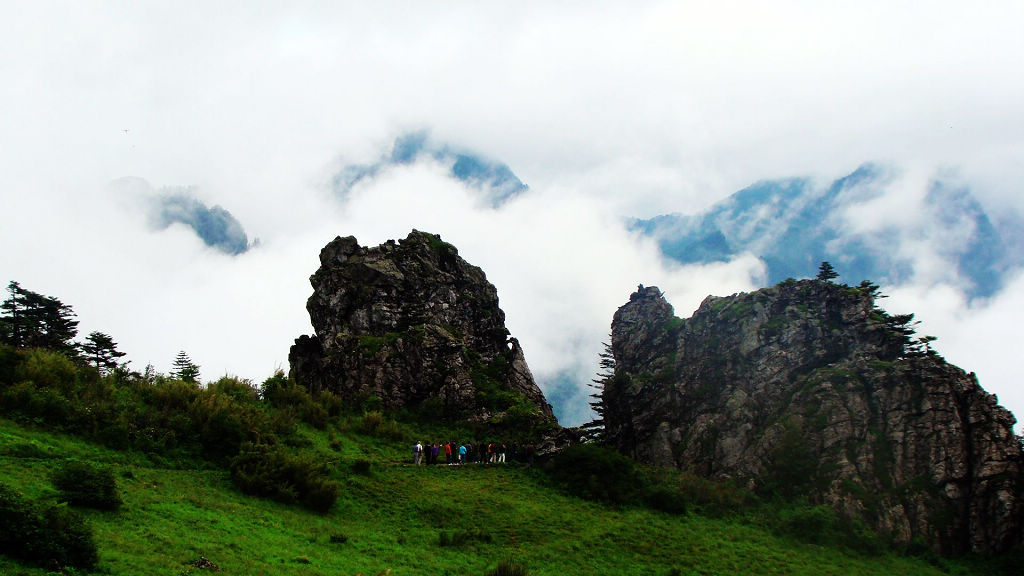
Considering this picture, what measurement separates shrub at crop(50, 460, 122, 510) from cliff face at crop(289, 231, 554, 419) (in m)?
34.0

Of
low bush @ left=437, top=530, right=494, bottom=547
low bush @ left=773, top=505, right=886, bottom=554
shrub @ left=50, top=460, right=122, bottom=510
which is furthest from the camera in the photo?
low bush @ left=773, top=505, right=886, bottom=554

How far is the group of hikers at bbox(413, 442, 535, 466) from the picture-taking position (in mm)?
45562

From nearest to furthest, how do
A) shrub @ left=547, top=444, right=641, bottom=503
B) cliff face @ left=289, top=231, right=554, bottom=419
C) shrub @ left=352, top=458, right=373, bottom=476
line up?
shrub @ left=352, top=458, right=373, bottom=476 < shrub @ left=547, top=444, right=641, bottom=503 < cliff face @ left=289, top=231, right=554, bottom=419

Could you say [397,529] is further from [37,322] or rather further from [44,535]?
[37,322]

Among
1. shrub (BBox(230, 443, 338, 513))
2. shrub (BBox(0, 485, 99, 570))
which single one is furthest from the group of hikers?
shrub (BBox(0, 485, 99, 570))

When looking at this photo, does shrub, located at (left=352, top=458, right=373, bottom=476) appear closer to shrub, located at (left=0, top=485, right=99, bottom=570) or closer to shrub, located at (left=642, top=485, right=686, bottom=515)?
shrub, located at (left=642, top=485, right=686, bottom=515)

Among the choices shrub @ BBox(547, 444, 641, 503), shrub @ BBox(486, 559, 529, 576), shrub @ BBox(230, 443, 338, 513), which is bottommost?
shrub @ BBox(486, 559, 529, 576)

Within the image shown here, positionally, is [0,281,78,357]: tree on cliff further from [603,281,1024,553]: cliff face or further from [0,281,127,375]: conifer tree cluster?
[603,281,1024,553]: cliff face

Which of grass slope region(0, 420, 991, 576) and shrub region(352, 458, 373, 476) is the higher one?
shrub region(352, 458, 373, 476)

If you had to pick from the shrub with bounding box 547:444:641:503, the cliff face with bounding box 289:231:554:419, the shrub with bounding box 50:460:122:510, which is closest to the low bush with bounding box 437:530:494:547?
the shrub with bounding box 547:444:641:503

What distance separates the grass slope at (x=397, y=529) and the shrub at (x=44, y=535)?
0.60 m

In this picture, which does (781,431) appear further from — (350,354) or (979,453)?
(350,354)

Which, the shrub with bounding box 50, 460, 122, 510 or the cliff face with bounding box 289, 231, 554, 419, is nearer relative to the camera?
the shrub with bounding box 50, 460, 122, 510

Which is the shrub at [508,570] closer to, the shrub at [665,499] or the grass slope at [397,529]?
the grass slope at [397,529]
